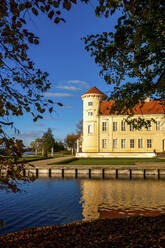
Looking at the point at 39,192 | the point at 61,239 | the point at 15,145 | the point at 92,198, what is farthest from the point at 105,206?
the point at 15,145

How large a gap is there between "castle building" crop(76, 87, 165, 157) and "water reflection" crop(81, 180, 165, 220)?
94.3 ft

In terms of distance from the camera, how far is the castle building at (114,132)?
166ft

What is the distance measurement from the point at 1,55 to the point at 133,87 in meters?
7.56

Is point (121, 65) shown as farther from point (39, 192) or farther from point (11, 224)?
point (39, 192)

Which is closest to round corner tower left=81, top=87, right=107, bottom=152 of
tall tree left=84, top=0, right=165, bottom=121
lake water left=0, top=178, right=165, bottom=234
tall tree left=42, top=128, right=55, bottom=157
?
tall tree left=42, top=128, right=55, bottom=157

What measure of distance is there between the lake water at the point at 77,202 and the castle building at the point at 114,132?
2985 cm

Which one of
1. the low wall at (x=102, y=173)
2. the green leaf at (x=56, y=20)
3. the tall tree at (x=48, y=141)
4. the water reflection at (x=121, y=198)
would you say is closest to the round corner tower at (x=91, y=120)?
the tall tree at (x=48, y=141)

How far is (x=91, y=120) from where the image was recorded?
2130 inches

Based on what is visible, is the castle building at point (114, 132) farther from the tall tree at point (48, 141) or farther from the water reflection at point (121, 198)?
the water reflection at point (121, 198)

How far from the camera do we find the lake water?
1202 centimetres

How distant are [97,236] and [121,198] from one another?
9.90 meters

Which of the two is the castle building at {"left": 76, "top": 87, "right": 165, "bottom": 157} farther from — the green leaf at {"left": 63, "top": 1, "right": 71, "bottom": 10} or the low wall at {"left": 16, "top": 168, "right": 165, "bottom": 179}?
the green leaf at {"left": 63, "top": 1, "right": 71, "bottom": 10}

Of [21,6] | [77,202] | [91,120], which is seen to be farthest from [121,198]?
[91,120]

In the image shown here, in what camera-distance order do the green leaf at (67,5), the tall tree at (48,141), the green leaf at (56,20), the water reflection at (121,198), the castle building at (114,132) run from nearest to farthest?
the green leaf at (67,5)
the green leaf at (56,20)
the water reflection at (121,198)
the castle building at (114,132)
the tall tree at (48,141)
